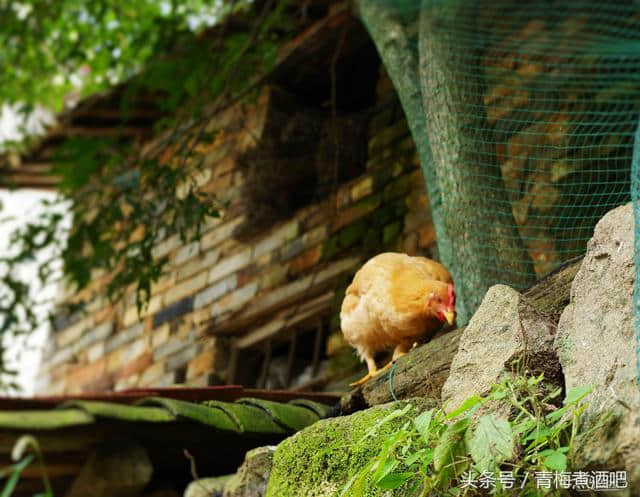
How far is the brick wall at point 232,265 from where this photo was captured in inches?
234

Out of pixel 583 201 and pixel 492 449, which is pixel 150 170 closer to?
pixel 583 201

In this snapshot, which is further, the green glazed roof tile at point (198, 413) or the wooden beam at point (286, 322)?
the wooden beam at point (286, 322)

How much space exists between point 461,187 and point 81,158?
158 inches

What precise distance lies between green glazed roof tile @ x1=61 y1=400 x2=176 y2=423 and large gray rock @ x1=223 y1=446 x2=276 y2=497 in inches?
14.7

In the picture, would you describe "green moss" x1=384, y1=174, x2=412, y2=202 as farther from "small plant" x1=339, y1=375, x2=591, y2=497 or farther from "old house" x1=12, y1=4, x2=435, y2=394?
"small plant" x1=339, y1=375, x2=591, y2=497

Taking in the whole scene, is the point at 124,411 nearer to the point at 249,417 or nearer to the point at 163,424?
the point at 163,424

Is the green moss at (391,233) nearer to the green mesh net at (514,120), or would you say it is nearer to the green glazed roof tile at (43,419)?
the green mesh net at (514,120)

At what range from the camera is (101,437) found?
144 inches

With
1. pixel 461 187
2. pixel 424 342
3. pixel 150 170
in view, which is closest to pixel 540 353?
pixel 424 342

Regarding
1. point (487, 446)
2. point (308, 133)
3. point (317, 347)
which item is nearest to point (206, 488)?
point (487, 446)

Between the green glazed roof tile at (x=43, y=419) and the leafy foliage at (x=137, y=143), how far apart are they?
71.2 inches

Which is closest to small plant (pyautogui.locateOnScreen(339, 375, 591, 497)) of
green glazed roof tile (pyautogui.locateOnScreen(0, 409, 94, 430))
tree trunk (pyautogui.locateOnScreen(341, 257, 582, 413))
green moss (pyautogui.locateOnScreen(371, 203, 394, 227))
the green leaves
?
the green leaves

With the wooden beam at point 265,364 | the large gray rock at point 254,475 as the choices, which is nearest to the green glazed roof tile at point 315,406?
the large gray rock at point 254,475

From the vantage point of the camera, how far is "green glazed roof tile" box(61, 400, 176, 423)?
11.3 ft
